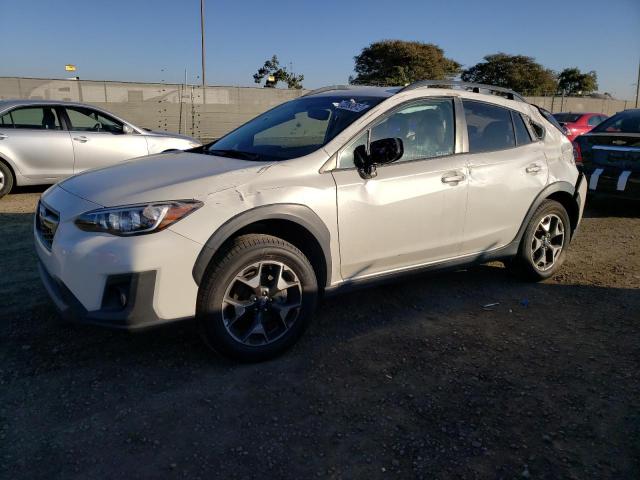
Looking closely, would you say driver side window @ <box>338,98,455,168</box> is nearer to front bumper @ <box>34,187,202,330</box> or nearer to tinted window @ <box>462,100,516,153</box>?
tinted window @ <box>462,100,516,153</box>

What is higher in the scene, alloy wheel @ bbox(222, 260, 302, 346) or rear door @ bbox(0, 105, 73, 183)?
rear door @ bbox(0, 105, 73, 183)

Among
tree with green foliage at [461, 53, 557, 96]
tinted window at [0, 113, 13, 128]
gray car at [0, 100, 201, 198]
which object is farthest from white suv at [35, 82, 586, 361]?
tree with green foliage at [461, 53, 557, 96]

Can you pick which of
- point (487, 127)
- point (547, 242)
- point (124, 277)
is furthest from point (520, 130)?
point (124, 277)

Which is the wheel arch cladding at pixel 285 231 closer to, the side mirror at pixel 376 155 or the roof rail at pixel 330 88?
the side mirror at pixel 376 155

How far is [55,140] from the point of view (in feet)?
26.1

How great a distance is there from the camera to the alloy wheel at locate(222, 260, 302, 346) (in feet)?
9.95

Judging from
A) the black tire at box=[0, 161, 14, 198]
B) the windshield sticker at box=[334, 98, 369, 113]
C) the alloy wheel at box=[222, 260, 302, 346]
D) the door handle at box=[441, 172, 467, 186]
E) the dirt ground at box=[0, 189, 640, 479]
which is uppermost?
the windshield sticker at box=[334, 98, 369, 113]

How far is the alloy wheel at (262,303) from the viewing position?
119 inches

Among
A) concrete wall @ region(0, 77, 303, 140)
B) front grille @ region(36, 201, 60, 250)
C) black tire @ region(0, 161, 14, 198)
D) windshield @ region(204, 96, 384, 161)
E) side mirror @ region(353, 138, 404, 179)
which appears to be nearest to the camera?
front grille @ region(36, 201, 60, 250)

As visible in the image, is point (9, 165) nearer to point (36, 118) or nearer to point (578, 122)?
point (36, 118)

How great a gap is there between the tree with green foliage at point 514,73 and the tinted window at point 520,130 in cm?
7292

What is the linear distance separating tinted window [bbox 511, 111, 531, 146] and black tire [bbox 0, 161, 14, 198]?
23.0ft

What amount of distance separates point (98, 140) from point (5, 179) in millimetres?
1437

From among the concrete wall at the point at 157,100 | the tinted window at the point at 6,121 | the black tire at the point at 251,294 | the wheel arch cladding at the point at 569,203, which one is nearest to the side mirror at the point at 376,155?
the black tire at the point at 251,294
